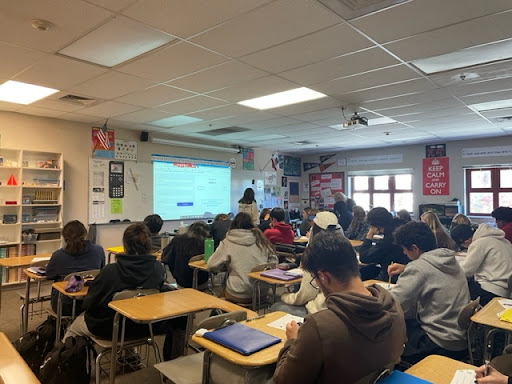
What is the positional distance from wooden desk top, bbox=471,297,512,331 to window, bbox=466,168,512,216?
6.60 meters

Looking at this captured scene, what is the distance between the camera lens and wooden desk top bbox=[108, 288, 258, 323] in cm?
206

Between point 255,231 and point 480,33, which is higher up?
point 480,33

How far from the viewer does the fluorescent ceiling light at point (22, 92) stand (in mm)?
4211

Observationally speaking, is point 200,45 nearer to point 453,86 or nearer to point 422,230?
point 422,230

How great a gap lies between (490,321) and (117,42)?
3.31 metres

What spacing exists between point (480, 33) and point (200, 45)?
2.22 meters

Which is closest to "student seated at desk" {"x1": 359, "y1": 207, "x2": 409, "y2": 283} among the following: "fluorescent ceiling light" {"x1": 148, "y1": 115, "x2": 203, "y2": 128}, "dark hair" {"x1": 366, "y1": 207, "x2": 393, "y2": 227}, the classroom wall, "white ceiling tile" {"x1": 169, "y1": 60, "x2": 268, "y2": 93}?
"dark hair" {"x1": 366, "y1": 207, "x2": 393, "y2": 227}

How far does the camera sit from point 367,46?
120 inches

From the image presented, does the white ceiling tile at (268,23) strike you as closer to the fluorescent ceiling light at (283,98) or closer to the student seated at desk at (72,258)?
the fluorescent ceiling light at (283,98)

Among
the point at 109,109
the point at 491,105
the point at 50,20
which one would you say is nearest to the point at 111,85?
the point at 109,109

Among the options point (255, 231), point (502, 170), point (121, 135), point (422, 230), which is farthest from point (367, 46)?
point (502, 170)

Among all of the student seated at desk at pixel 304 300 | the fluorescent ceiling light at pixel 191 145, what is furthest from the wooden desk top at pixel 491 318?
the fluorescent ceiling light at pixel 191 145

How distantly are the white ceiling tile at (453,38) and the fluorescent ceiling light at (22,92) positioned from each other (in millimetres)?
3892

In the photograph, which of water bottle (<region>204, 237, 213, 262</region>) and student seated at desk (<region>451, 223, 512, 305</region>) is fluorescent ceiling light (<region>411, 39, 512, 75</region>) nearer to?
student seated at desk (<region>451, 223, 512, 305</region>)
